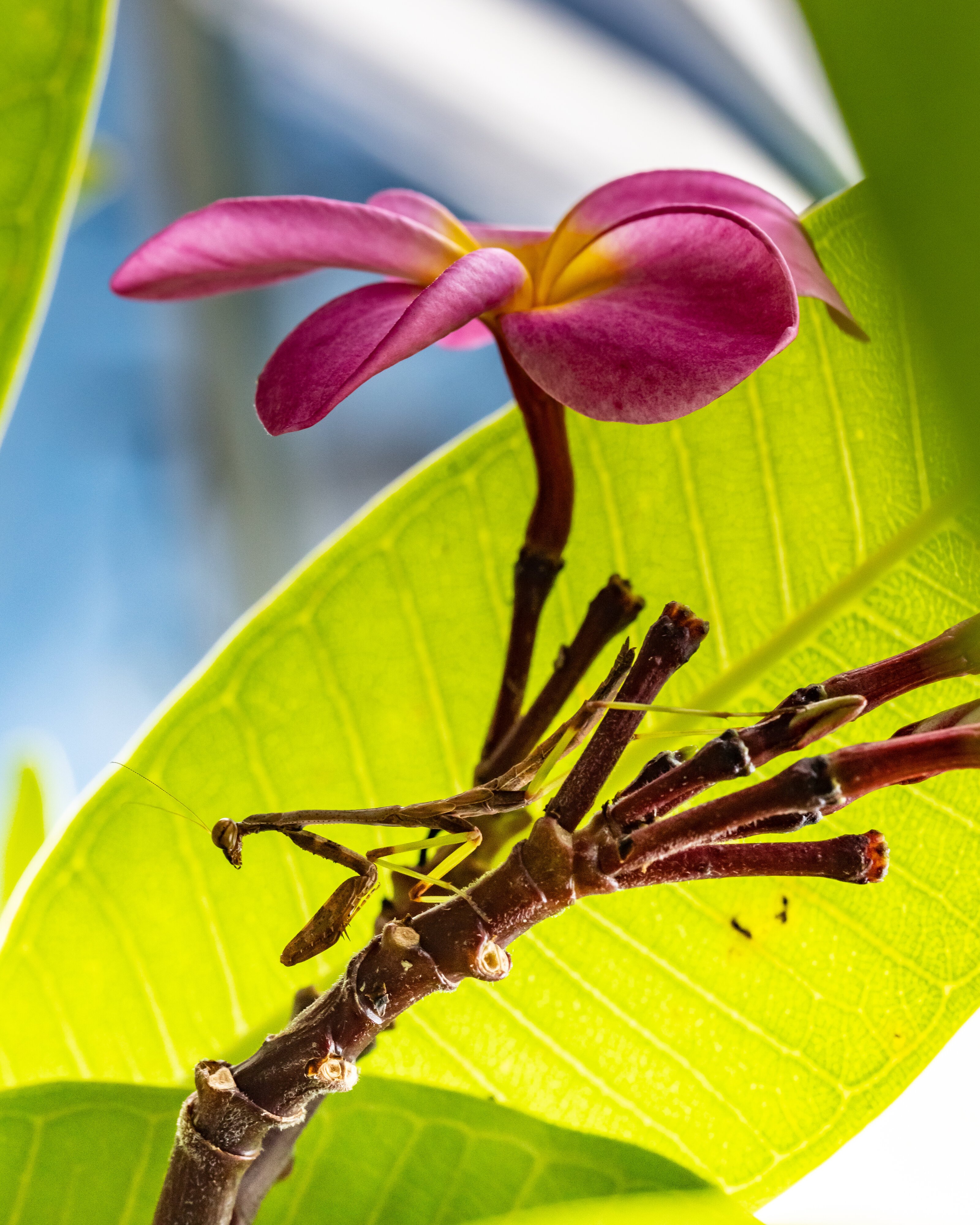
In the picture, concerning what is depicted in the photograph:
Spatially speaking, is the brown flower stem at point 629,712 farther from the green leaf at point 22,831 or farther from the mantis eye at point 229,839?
the green leaf at point 22,831

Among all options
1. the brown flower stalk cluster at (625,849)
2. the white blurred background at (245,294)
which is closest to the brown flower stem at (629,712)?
the brown flower stalk cluster at (625,849)

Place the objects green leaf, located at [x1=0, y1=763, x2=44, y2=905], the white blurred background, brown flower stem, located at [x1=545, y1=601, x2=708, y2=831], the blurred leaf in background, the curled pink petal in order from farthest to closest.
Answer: the white blurred background, green leaf, located at [x1=0, y1=763, x2=44, y2=905], the curled pink petal, brown flower stem, located at [x1=545, y1=601, x2=708, y2=831], the blurred leaf in background

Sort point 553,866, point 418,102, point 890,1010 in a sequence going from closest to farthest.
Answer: point 553,866 → point 890,1010 → point 418,102

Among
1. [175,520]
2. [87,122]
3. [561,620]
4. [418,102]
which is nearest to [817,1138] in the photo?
[561,620]

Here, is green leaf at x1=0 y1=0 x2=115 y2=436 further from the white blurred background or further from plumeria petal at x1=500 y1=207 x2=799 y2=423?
the white blurred background

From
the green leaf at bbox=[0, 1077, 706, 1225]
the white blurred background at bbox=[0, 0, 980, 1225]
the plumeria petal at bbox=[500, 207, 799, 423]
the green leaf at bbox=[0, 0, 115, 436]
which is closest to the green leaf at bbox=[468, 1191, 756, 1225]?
the green leaf at bbox=[0, 1077, 706, 1225]

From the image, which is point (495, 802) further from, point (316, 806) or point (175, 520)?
point (175, 520)

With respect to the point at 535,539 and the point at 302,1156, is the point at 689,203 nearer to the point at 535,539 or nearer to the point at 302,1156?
the point at 535,539
